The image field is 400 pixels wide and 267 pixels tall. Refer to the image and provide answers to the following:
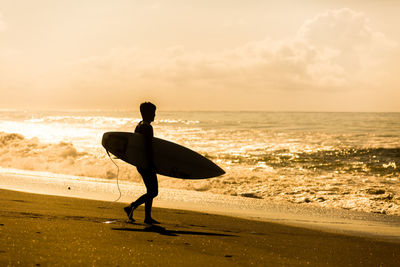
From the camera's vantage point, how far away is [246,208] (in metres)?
9.89

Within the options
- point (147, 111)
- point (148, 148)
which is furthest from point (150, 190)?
point (147, 111)

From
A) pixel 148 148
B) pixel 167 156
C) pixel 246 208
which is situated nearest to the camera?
pixel 148 148

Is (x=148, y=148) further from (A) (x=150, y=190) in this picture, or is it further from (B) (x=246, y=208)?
(B) (x=246, y=208)

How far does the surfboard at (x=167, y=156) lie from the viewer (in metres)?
7.09

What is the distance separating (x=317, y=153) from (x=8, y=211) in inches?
784

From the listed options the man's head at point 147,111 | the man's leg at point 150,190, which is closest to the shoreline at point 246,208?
the man's leg at point 150,190

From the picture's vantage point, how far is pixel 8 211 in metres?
5.88

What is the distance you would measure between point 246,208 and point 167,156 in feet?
10.4

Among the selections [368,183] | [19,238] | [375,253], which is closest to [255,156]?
[368,183]

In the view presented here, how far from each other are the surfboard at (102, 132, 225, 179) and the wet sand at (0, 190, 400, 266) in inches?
27.9

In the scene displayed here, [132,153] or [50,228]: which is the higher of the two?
[132,153]

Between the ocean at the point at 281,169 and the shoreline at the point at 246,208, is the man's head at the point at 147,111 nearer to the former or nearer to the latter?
the shoreline at the point at 246,208

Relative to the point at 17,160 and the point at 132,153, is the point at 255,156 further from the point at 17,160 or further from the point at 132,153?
the point at 132,153

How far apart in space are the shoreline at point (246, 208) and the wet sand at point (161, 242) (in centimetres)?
100
